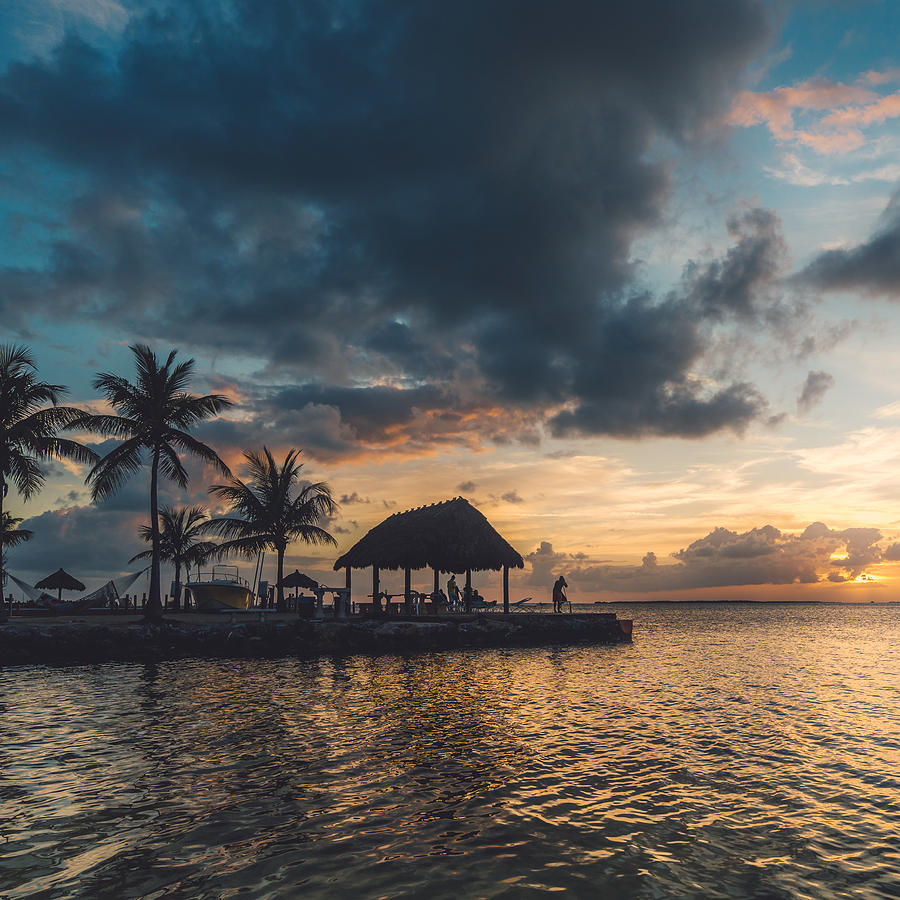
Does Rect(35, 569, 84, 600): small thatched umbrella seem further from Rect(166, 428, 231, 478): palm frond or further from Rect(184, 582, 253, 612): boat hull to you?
Rect(166, 428, 231, 478): palm frond

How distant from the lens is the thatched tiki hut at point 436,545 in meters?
35.2

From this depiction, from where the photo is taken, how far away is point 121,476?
30000 mm

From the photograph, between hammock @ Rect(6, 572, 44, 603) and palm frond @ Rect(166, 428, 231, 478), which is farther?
hammock @ Rect(6, 572, 44, 603)

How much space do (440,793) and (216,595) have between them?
4002 centimetres

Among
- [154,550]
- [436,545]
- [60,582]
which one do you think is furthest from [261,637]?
[60,582]

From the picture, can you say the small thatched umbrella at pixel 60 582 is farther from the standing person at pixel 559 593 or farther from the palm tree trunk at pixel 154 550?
the standing person at pixel 559 593

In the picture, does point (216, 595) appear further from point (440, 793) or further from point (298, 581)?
point (440, 793)

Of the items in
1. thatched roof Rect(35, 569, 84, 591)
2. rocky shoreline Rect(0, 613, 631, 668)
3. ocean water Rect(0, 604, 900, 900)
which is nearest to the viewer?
ocean water Rect(0, 604, 900, 900)

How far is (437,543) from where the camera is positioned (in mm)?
35344

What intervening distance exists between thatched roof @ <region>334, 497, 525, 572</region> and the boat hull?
1174 centimetres

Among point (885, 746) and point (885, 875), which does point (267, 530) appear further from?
point (885, 875)

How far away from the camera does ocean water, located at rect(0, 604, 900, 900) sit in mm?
6387


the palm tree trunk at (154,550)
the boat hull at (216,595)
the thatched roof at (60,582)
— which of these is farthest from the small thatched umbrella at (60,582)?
the palm tree trunk at (154,550)

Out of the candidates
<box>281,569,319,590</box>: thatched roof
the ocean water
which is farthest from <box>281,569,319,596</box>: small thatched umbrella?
the ocean water
